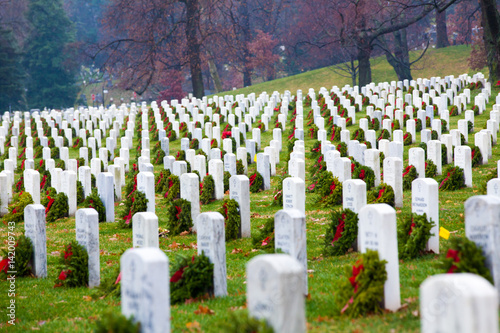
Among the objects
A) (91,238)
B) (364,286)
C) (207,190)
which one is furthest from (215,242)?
(207,190)

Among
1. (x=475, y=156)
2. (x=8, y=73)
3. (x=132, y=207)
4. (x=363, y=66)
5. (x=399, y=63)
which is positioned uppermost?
(x=8, y=73)

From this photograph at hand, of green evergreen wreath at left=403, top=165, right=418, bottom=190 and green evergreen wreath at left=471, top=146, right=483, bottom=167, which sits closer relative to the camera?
green evergreen wreath at left=403, top=165, right=418, bottom=190

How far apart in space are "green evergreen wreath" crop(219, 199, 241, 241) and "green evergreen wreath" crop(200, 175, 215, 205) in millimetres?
3734

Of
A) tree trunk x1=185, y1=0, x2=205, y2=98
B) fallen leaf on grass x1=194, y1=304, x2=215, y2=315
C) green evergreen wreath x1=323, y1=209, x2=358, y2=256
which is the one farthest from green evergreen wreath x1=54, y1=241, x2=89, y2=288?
tree trunk x1=185, y1=0, x2=205, y2=98

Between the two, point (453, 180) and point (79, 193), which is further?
point (79, 193)

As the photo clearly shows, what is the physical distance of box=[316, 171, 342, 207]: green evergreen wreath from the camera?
12.1 metres

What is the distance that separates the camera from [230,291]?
7113 mm

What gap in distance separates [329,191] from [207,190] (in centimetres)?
286

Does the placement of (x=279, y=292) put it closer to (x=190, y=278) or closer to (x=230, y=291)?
(x=190, y=278)

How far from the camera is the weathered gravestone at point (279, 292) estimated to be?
3.93 metres

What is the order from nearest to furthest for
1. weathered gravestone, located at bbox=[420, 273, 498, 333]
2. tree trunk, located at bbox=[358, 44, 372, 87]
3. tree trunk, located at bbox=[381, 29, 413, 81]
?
weathered gravestone, located at bbox=[420, 273, 498, 333] < tree trunk, located at bbox=[358, 44, 372, 87] < tree trunk, located at bbox=[381, 29, 413, 81]

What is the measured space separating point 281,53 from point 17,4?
25997 mm

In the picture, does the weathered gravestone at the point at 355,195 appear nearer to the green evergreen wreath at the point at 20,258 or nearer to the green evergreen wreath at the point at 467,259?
the green evergreen wreath at the point at 467,259

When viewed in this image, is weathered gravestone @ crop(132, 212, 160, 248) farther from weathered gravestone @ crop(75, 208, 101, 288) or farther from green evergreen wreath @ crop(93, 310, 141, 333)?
green evergreen wreath @ crop(93, 310, 141, 333)
